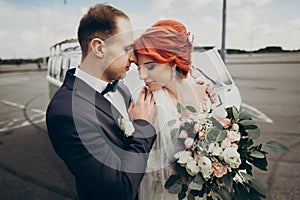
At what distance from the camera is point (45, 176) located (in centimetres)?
328

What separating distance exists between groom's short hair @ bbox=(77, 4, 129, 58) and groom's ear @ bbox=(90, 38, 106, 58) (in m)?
0.01

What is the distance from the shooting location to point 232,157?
108 centimetres

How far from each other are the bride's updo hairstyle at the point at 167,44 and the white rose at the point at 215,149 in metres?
0.31

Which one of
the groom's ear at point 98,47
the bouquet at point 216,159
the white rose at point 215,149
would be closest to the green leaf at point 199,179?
the bouquet at point 216,159

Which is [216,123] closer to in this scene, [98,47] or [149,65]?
[149,65]

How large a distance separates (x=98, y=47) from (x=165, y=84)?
0.94ft

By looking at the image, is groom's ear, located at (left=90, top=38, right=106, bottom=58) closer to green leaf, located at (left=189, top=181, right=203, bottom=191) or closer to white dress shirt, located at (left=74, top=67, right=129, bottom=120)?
white dress shirt, located at (left=74, top=67, right=129, bottom=120)

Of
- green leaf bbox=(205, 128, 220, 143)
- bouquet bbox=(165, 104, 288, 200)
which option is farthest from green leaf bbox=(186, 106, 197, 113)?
green leaf bbox=(205, 128, 220, 143)

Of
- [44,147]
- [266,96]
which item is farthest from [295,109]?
[44,147]

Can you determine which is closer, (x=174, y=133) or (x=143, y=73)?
(x=143, y=73)

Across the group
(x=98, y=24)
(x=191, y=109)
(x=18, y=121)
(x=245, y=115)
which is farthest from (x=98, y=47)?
(x=18, y=121)

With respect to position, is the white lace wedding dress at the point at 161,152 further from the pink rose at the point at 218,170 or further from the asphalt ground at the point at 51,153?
the asphalt ground at the point at 51,153

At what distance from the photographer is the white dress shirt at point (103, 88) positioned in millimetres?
1071

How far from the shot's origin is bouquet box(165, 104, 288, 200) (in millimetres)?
1089
